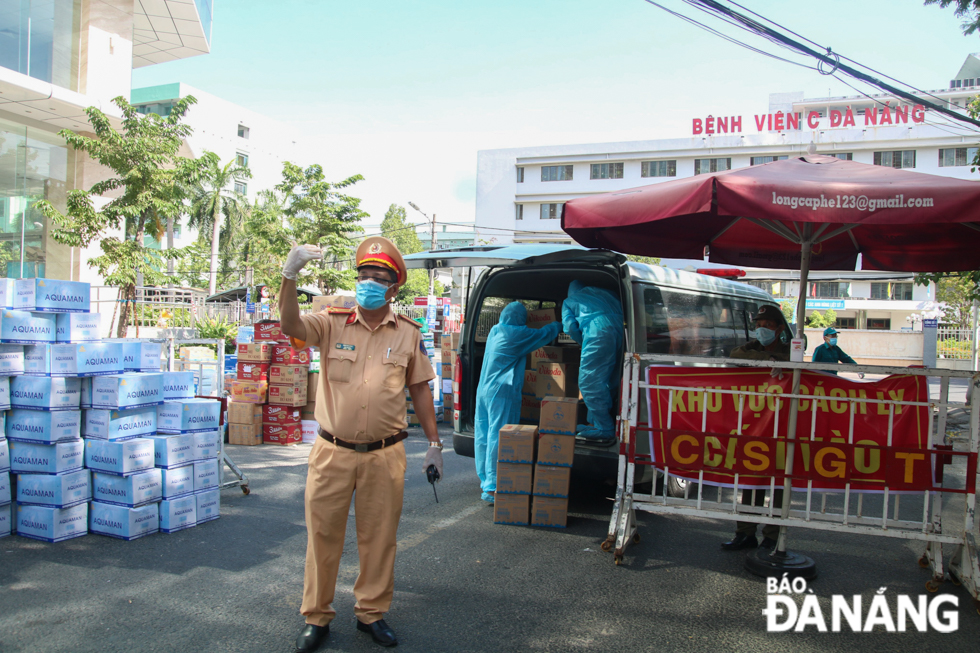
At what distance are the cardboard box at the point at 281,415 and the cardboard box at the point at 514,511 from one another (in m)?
4.32

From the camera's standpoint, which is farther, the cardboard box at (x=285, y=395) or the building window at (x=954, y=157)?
the building window at (x=954, y=157)

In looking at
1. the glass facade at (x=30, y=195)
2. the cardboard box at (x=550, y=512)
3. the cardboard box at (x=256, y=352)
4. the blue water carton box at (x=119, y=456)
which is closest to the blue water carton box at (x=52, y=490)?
the blue water carton box at (x=119, y=456)

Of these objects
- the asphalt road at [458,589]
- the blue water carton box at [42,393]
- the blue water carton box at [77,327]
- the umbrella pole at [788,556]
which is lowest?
the asphalt road at [458,589]

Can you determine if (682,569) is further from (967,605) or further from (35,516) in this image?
(35,516)

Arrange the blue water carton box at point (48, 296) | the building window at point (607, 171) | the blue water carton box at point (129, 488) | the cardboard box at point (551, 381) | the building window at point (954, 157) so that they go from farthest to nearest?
the building window at point (607, 171) → the building window at point (954, 157) → the cardboard box at point (551, 381) → the blue water carton box at point (48, 296) → the blue water carton box at point (129, 488)

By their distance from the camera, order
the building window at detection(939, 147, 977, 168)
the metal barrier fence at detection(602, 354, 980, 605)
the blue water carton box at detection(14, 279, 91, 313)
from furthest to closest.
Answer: the building window at detection(939, 147, 977, 168)
the blue water carton box at detection(14, 279, 91, 313)
the metal barrier fence at detection(602, 354, 980, 605)

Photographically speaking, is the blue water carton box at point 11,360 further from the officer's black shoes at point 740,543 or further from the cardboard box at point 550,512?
the officer's black shoes at point 740,543

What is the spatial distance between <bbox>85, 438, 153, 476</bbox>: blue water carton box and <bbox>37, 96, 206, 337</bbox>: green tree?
41.5 feet

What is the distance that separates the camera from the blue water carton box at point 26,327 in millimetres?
4672

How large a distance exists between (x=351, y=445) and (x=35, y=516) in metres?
3.02

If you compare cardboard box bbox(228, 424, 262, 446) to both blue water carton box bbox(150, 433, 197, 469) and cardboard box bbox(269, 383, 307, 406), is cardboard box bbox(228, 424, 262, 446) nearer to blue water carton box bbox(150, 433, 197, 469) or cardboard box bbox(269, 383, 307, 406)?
cardboard box bbox(269, 383, 307, 406)

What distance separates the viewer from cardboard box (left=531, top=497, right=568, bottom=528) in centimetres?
Result: 511

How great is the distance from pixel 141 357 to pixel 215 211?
3583 centimetres

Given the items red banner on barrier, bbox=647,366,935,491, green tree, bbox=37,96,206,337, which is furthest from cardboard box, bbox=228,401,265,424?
green tree, bbox=37,96,206,337
